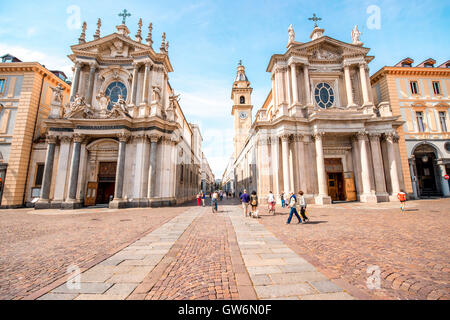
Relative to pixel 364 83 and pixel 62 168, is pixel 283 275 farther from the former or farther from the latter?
pixel 364 83

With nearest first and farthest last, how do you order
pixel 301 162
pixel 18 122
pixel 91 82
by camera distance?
1. pixel 301 162
2. pixel 18 122
3. pixel 91 82

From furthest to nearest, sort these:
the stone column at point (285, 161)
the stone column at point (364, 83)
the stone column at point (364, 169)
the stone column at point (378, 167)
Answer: the stone column at point (364, 83) < the stone column at point (285, 161) < the stone column at point (378, 167) < the stone column at point (364, 169)

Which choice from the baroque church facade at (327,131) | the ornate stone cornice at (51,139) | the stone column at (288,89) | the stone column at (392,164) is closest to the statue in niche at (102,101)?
the ornate stone cornice at (51,139)

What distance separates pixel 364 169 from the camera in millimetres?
Answer: 19062

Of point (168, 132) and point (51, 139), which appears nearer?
point (51, 139)

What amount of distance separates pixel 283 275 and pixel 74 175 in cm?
2154

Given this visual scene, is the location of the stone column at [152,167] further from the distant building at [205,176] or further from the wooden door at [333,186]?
the distant building at [205,176]

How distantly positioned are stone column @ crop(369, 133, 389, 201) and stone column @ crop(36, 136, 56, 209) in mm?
32580

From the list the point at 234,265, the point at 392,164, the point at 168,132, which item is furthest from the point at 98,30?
the point at 392,164

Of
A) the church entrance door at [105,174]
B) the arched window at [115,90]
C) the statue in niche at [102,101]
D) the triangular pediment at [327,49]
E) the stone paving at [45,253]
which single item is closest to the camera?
Answer: the stone paving at [45,253]

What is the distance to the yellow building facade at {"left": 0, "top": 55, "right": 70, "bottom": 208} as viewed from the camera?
19938 mm

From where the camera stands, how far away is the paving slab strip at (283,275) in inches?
115

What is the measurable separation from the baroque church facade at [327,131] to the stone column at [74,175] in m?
18.4
